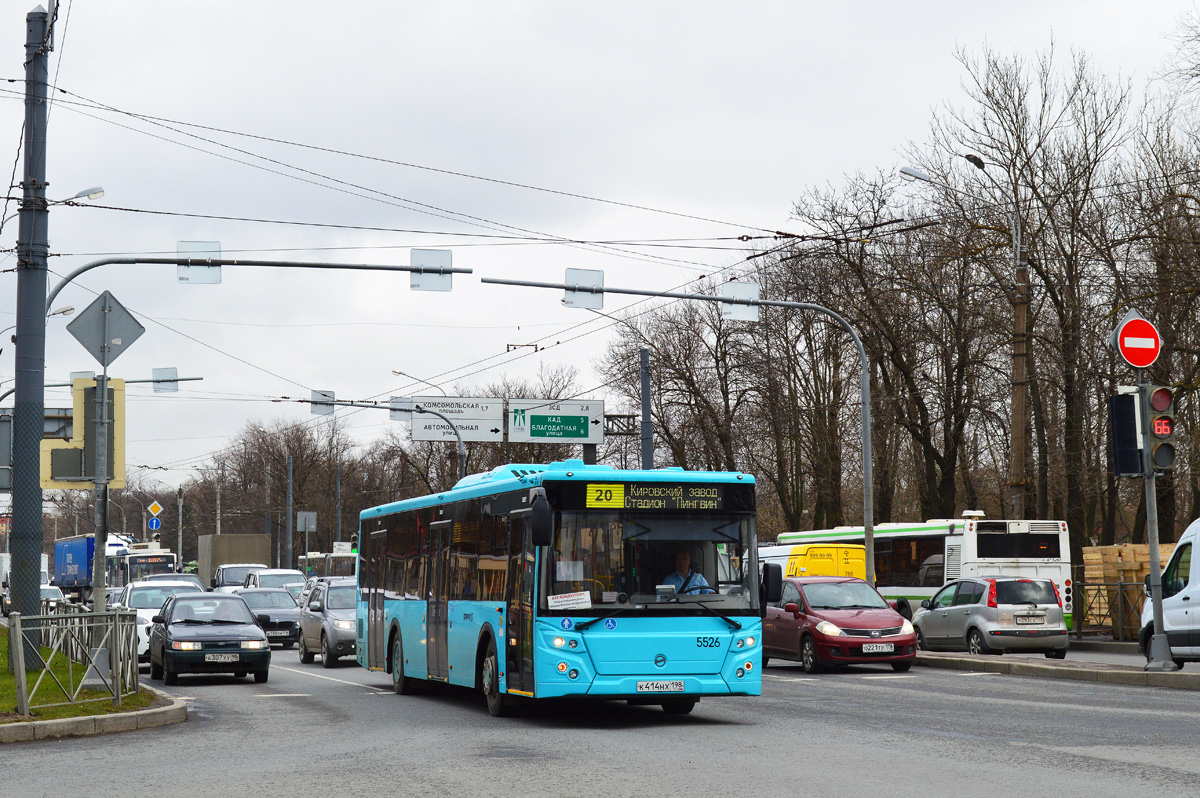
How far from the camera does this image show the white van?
19469 millimetres

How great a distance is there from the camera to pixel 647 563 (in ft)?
46.2

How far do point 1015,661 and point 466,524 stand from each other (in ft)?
35.1

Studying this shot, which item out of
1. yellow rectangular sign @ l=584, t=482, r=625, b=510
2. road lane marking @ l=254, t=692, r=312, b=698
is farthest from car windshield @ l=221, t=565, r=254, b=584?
yellow rectangular sign @ l=584, t=482, r=625, b=510

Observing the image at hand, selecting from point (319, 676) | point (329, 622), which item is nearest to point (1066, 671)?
point (319, 676)

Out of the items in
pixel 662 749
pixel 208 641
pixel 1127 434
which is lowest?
pixel 662 749

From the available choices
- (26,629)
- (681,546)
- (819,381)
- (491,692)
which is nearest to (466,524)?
(491,692)

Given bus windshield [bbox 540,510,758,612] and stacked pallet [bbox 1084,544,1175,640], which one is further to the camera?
stacked pallet [bbox 1084,544,1175,640]

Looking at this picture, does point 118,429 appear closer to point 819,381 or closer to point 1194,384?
point 1194,384

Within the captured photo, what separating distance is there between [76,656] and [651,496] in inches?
240

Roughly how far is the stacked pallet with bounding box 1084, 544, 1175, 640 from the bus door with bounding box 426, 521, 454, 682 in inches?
734

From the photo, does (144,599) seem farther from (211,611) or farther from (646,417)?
(646,417)

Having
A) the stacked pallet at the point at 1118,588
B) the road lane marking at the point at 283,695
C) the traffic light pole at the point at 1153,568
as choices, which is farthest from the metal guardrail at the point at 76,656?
the stacked pallet at the point at 1118,588

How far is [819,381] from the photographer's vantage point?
50.4m

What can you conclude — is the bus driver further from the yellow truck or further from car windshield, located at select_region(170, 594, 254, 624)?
the yellow truck
